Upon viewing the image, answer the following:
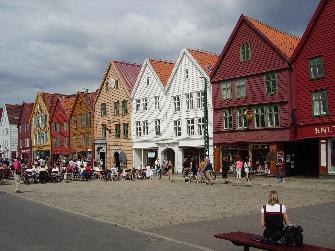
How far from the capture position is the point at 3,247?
34.7ft

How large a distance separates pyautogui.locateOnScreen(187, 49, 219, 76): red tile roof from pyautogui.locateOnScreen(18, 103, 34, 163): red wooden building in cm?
4314

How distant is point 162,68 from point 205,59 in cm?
704

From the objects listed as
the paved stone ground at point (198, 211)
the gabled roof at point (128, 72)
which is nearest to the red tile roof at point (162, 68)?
the gabled roof at point (128, 72)

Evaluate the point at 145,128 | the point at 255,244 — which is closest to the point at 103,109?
the point at 145,128

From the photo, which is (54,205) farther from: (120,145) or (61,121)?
(61,121)

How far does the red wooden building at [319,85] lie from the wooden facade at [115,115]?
23695 mm

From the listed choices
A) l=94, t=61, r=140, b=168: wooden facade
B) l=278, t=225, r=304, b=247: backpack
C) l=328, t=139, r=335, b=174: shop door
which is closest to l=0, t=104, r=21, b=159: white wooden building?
l=94, t=61, r=140, b=168: wooden facade

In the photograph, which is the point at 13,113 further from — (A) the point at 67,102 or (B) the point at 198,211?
(B) the point at 198,211

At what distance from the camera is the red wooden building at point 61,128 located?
68.6 m

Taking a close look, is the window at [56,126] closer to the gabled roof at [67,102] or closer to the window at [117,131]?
the gabled roof at [67,102]

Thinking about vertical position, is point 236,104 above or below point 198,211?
above

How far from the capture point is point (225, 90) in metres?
42.1

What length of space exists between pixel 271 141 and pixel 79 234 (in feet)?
Answer: 90.7

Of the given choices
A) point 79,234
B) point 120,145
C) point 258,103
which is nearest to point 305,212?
point 79,234
